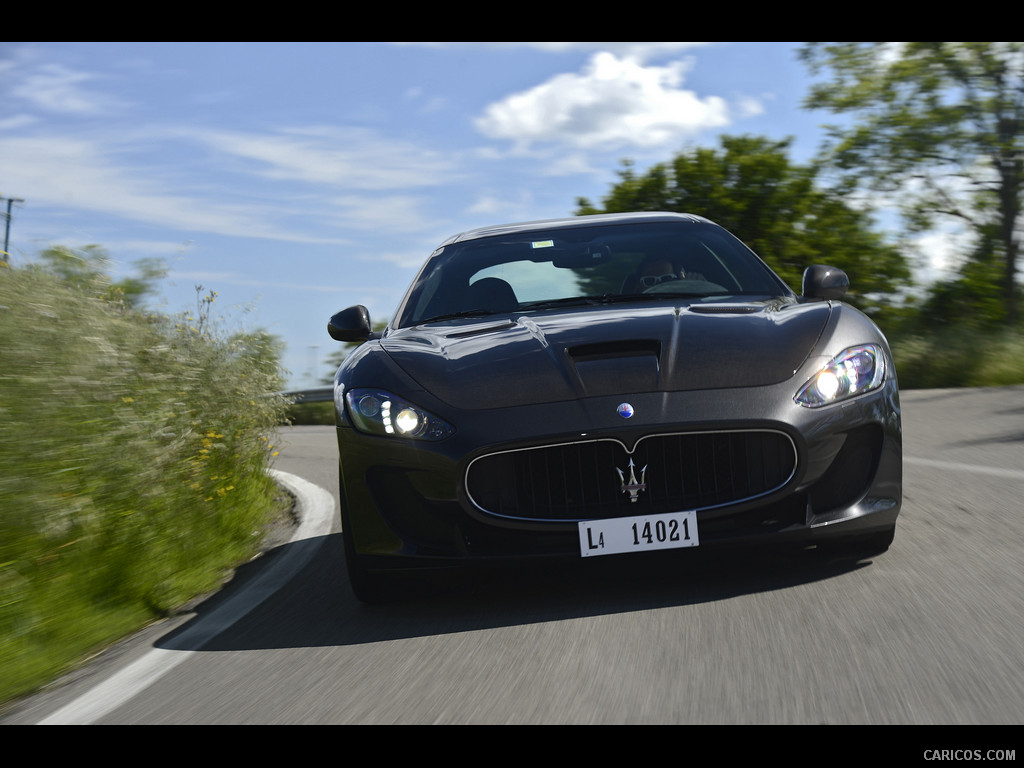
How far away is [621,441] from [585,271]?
184 cm

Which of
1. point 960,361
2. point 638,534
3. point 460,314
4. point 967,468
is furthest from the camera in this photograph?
point 960,361

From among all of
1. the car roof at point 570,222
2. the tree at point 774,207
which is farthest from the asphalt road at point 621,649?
the tree at point 774,207

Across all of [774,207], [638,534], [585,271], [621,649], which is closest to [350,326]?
[585,271]

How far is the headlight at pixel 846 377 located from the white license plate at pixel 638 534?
60 cm

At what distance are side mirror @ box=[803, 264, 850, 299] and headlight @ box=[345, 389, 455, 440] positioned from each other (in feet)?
6.03

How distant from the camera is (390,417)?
4023 mm

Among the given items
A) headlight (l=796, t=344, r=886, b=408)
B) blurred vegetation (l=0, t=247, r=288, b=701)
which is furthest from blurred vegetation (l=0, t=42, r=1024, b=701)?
headlight (l=796, t=344, r=886, b=408)

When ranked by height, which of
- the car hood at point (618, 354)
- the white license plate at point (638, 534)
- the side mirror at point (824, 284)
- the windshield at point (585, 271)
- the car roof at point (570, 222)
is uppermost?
the car roof at point (570, 222)

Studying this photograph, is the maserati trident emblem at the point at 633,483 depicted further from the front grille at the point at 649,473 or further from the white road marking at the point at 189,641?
the white road marking at the point at 189,641

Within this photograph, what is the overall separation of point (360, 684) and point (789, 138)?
16.1 meters

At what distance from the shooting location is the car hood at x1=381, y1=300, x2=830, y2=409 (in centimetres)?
389

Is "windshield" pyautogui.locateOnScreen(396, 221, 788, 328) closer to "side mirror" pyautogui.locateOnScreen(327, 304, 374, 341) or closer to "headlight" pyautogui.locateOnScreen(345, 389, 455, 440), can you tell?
"side mirror" pyautogui.locateOnScreen(327, 304, 374, 341)

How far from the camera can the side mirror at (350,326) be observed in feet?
17.3

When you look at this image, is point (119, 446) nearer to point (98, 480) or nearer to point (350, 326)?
point (98, 480)
